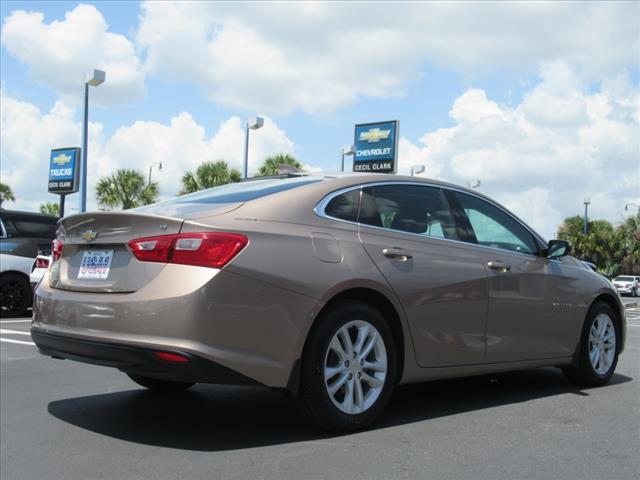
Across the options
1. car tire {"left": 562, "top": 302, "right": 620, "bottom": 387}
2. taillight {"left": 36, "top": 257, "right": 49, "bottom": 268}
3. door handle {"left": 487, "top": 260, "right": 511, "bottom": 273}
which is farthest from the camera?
taillight {"left": 36, "top": 257, "right": 49, "bottom": 268}

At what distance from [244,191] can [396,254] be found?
3.38 feet

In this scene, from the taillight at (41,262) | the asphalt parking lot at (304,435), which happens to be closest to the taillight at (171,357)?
the asphalt parking lot at (304,435)

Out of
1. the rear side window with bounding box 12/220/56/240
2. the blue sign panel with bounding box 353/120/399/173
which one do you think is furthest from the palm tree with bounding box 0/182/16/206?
the rear side window with bounding box 12/220/56/240

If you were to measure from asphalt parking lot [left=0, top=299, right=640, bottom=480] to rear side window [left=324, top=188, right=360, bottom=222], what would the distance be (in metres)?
1.27

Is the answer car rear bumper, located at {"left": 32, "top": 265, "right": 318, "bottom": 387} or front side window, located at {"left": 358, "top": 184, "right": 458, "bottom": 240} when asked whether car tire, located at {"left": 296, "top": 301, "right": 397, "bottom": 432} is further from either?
front side window, located at {"left": 358, "top": 184, "right": 458, "bottom": 240}

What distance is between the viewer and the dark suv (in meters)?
12.8

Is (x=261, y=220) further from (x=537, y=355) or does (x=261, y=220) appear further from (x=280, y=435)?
(x=537, y=355)

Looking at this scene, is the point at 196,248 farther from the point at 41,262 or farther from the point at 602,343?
the point at 41,262

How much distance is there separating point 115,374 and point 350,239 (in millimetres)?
3006

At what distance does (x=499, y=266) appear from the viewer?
5145mm

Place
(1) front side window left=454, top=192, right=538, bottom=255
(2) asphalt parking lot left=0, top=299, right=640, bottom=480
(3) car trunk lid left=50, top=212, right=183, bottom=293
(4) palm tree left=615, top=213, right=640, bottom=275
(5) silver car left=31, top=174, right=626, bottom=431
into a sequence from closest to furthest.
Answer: (2) asphalt parking lot left=0, top=299, right=640, bottom=480, (5) silver car left=31, top=174, right=626, bottom=431, (3) car trunk lid left=50, top=212, right=183, bottom=293, (1) front side window left=454, top=192, right=538, bottom=255, (4) palm tree left=615, top=213, right=640, bottom=275

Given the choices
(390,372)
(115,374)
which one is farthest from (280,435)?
(115,374)

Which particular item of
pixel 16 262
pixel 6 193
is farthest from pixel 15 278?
pixel 6 193

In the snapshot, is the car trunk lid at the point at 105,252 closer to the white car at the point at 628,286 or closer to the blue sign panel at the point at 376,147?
the blue sign panel at the point at 376,147
